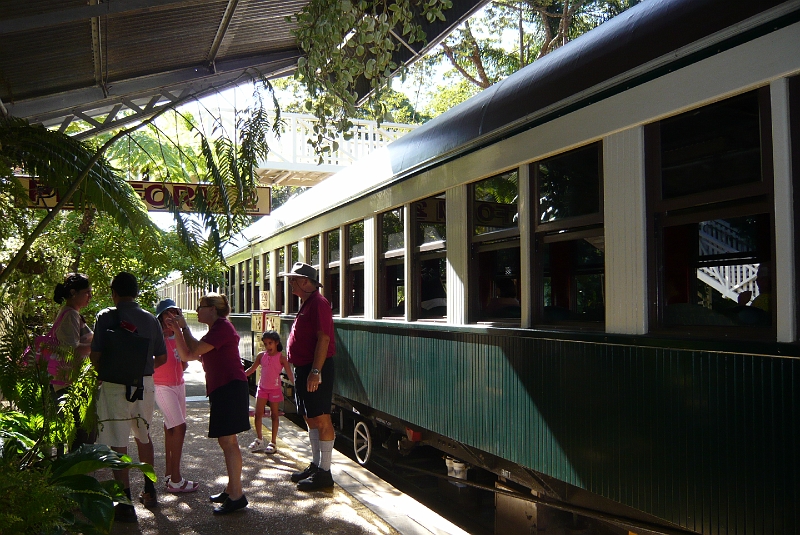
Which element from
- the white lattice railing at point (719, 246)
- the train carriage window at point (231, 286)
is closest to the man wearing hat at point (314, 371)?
the white lattice railing at point (719, 246)

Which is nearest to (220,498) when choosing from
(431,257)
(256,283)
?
(431,257)

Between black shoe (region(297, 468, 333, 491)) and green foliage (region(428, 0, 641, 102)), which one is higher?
green foliage (region(428, 0, 641, 102))

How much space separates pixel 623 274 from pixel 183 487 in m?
3.77

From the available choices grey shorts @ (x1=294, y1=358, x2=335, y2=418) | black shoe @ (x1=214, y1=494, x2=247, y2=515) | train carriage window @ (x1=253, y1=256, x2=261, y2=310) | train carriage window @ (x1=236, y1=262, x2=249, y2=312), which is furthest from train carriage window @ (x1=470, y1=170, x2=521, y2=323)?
train carriage window @ (x1=236, y1=262, x2=249, y2=312)

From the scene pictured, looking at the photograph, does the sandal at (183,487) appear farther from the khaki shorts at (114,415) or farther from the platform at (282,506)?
the khaki shorts at (114,415)

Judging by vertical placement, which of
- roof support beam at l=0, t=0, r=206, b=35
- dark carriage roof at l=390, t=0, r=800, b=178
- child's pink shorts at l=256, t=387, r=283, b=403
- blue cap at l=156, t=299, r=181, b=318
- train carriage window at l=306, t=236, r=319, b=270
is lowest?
child's pink shorts at l=256, t=387, r=283, b=403

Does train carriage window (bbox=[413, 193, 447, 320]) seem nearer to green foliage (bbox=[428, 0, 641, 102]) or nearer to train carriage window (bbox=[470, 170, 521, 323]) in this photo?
train carriage window (bbox=[470, 170, 521, 323])

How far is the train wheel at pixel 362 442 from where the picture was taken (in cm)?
773

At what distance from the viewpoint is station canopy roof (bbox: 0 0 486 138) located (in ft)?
18.5

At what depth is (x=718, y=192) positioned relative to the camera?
343cm

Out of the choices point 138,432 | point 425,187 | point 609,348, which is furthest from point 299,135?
point 609,348

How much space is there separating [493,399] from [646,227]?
173 centimetres

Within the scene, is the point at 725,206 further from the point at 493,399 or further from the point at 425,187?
the point at 425,187

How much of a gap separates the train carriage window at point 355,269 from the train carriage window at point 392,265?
569 mm
